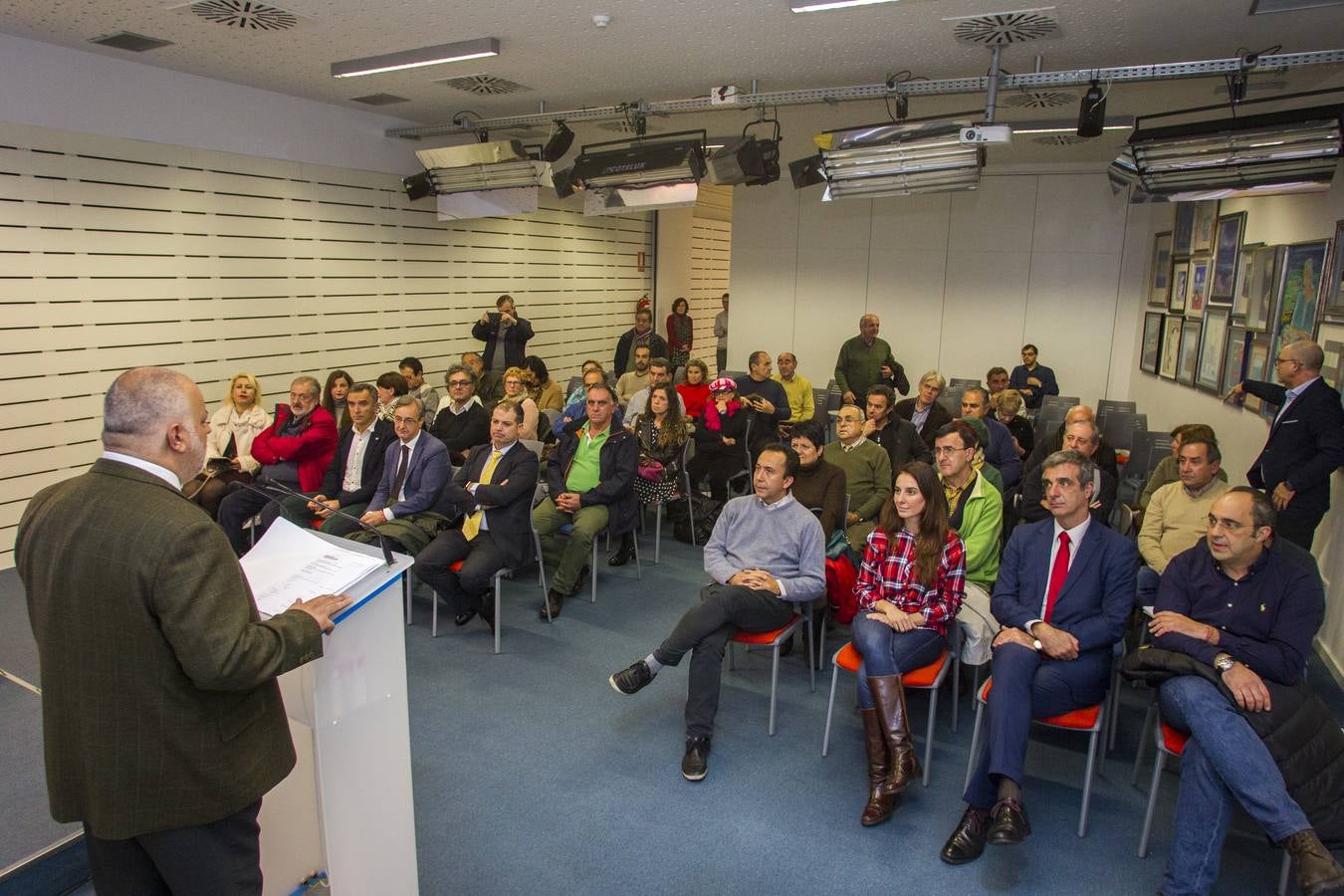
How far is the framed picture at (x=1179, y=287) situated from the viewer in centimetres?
715

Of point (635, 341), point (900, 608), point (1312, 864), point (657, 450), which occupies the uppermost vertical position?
point (635, 341)

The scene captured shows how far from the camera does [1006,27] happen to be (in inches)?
173

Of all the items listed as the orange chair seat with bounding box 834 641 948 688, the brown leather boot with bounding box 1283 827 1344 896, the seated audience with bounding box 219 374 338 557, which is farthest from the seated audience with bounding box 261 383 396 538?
the brown leather boot with bounding box 1283 827 1344 896

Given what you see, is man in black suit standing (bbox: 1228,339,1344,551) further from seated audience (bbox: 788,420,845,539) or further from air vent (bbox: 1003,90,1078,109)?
air vent (bbox: 1003,90,1078,109)

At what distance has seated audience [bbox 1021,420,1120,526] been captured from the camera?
4.32 meters

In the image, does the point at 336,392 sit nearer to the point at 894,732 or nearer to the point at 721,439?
the point at 721,439

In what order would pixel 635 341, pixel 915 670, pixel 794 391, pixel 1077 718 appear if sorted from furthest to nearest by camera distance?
pixel 635 341 → pixel 794 391 → pixel 915 670 → pixel 1077 718

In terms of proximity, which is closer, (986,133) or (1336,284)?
(1336,284)

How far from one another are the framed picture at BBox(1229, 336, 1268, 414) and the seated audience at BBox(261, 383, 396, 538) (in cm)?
559

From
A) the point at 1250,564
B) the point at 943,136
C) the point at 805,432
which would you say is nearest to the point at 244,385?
the point at 805,432

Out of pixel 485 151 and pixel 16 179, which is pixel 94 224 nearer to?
pixel 16 179

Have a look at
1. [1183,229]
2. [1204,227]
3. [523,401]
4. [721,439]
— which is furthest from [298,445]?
[1183,229]

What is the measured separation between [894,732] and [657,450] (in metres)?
2.93

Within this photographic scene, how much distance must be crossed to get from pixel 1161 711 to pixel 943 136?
132 inches
